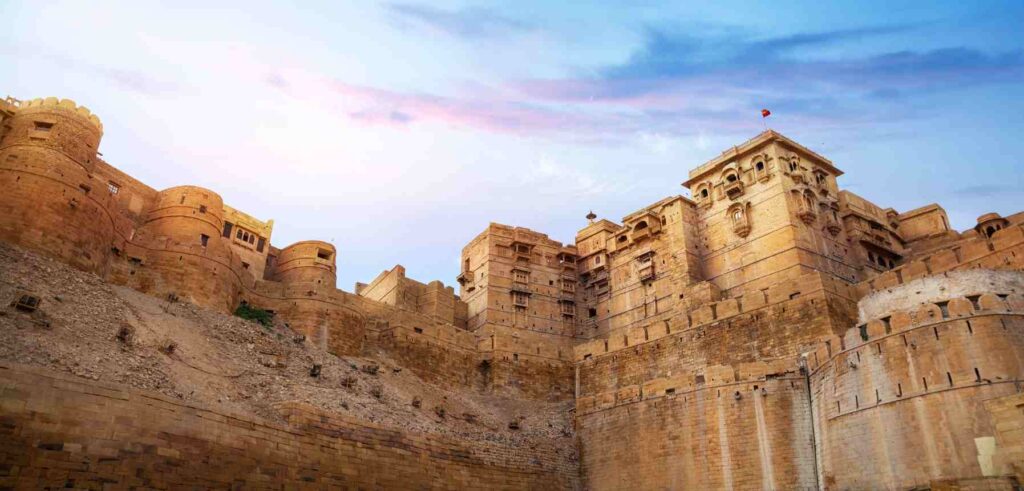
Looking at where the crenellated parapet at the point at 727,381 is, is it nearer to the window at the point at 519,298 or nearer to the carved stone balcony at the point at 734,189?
the window at the point at 519,298

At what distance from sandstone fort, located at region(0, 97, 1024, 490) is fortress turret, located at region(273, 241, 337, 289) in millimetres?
137

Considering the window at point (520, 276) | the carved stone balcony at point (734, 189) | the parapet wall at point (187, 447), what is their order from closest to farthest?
1. the parapet wall at point (187, 447)
2. the carved stone balcony at point (734, 189)
3. the window at point (520, 276)

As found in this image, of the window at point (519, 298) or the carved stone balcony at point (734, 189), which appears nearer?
the carved stone balcony at point (734, 189)

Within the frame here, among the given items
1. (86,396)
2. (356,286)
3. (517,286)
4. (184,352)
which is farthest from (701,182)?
(86,396)

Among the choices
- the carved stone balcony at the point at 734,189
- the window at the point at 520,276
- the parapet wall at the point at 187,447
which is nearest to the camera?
the parapet wall at the point at 187,447

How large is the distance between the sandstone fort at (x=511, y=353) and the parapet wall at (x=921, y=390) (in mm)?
62

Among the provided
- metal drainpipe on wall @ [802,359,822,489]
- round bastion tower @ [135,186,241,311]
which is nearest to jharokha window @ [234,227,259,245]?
round bastion tower @ [135,186,241,311]

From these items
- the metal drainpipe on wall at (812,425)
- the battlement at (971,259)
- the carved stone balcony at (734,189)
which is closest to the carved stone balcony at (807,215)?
the carved stone balcony at (734,189)

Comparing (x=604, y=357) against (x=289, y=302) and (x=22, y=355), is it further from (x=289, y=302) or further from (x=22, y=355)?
(x=22, y=355)

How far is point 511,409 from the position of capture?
1363 inches

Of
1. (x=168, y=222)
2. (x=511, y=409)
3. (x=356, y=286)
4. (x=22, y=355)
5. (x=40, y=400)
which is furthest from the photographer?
(x=356, y=286)

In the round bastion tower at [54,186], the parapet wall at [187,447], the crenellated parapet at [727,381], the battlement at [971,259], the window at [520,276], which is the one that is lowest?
the parapet wall at [187,447]

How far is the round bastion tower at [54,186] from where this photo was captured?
24516 millimetres

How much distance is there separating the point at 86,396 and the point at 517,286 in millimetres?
31591
